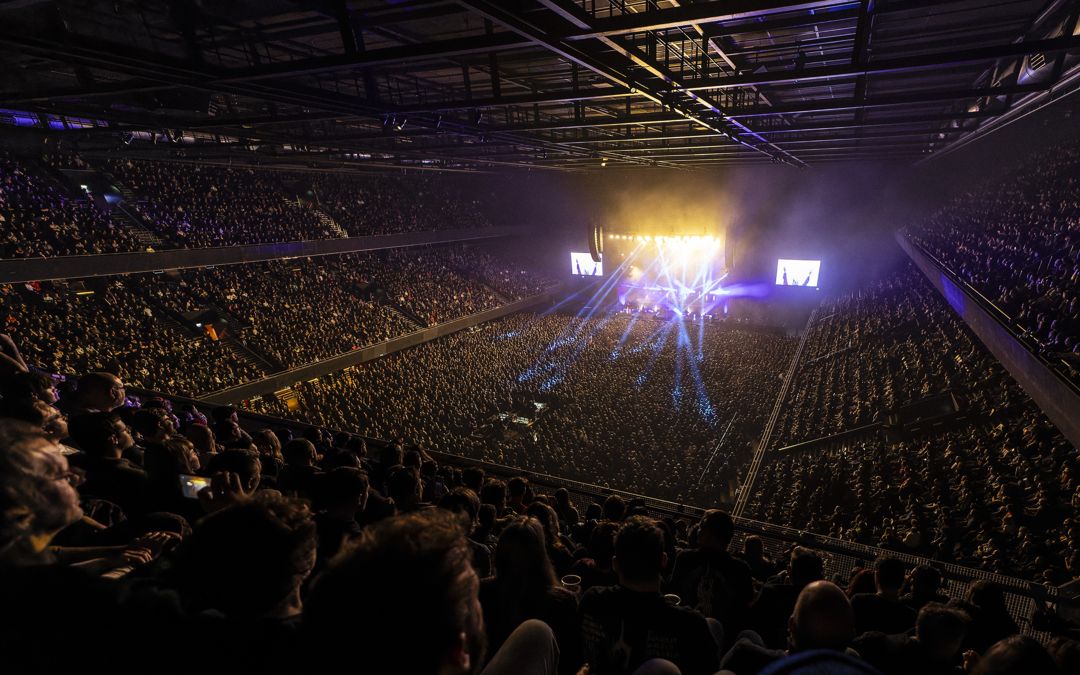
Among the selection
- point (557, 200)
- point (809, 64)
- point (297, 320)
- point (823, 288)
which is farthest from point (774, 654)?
point (557, 200)

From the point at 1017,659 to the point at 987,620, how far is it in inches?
94.6

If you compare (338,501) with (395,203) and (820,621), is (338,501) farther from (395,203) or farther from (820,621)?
(395,203)

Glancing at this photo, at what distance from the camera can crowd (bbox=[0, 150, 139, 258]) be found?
55.7ft

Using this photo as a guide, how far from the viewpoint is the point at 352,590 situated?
3.35 ft

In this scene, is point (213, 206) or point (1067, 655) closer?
point (1067, 655)

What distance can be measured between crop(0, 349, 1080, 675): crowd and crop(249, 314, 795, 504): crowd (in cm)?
809

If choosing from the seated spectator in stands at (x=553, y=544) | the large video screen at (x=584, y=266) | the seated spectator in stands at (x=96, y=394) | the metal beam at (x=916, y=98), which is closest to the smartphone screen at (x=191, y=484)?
the seated spectator in stands at (x=96, y=394)

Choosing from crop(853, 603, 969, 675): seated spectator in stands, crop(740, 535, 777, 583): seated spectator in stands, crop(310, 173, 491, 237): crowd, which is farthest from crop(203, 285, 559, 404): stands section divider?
crop(853, 603, 969, 675): seated spectator in stands

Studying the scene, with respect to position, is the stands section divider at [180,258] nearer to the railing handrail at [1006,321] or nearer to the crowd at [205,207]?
the crowd at [205,207]

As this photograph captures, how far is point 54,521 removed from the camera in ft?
5.57

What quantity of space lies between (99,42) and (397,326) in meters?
20.2

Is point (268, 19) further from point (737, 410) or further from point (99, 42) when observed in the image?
point (737, 410)

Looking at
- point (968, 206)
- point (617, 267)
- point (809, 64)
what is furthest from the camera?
point (617, 267)

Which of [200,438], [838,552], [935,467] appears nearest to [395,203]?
[200,438]
